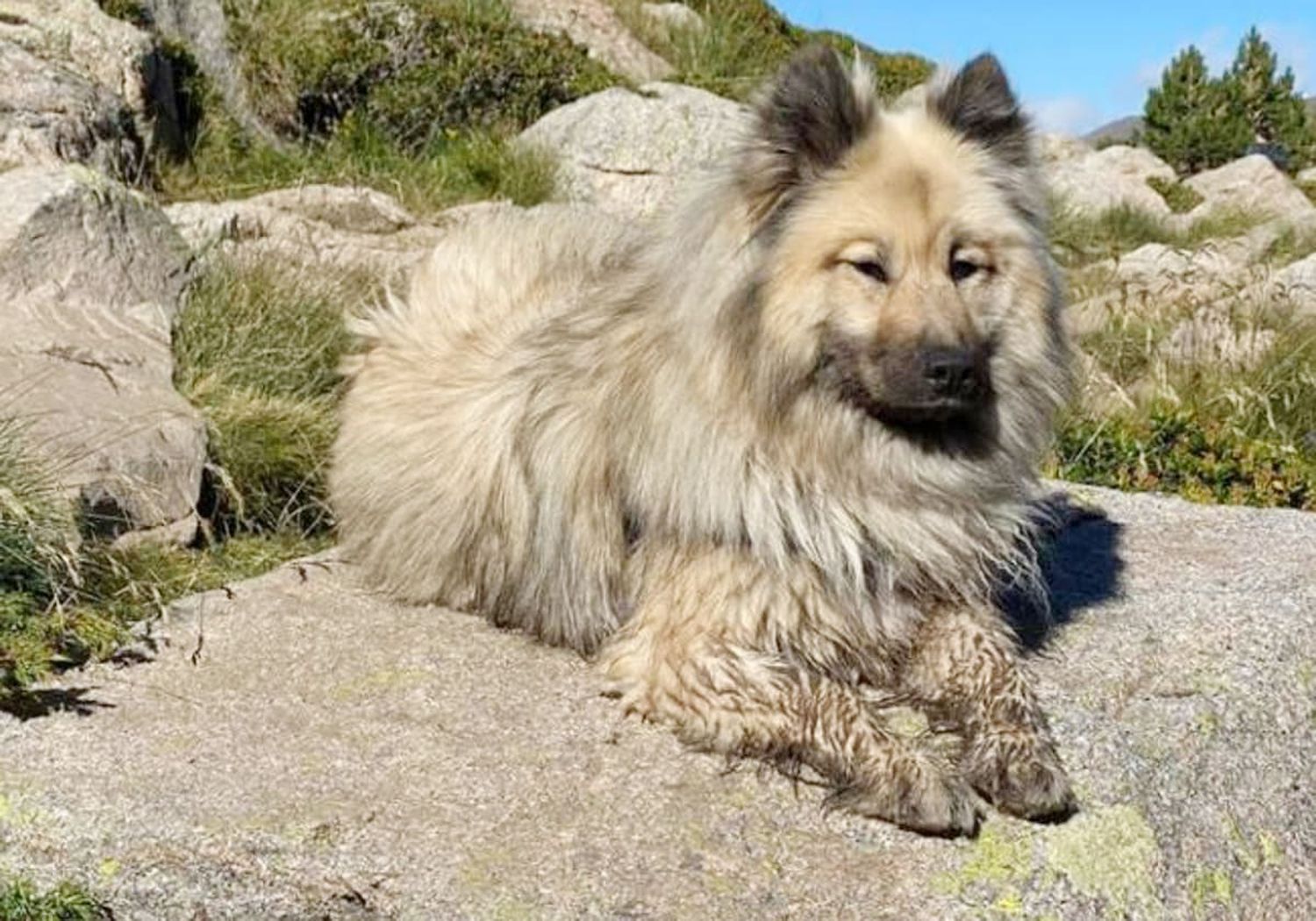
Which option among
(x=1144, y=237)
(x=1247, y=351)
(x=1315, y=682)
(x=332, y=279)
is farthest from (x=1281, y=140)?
(x=1315, y=682)

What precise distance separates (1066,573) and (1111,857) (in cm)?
170

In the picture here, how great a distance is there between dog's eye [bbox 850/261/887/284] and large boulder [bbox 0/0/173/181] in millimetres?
5767

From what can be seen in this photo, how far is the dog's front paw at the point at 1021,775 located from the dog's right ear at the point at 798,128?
4.54 feet

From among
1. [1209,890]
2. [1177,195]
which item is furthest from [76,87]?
[1177,195]

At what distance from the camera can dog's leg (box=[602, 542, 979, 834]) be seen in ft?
11.8

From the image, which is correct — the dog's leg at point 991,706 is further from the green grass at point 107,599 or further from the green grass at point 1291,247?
the green grass at point 1291,247

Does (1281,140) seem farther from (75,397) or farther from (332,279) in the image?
Answer: (75,397)

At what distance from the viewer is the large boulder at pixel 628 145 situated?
11.8 meters

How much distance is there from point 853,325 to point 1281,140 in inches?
946

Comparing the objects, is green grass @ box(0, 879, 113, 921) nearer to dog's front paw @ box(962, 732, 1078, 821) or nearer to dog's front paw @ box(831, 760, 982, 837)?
dog's front paw @ box(831, 760, 982, 837)

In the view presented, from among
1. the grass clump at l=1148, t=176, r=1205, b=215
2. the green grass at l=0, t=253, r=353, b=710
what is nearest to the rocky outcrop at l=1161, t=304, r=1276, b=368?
the green grass at l=0, t=253, r=353, b=710

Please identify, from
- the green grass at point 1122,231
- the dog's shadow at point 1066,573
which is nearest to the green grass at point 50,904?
the dog's shadow at point 1066,573

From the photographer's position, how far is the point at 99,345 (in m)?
6.14

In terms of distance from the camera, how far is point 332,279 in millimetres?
7832
